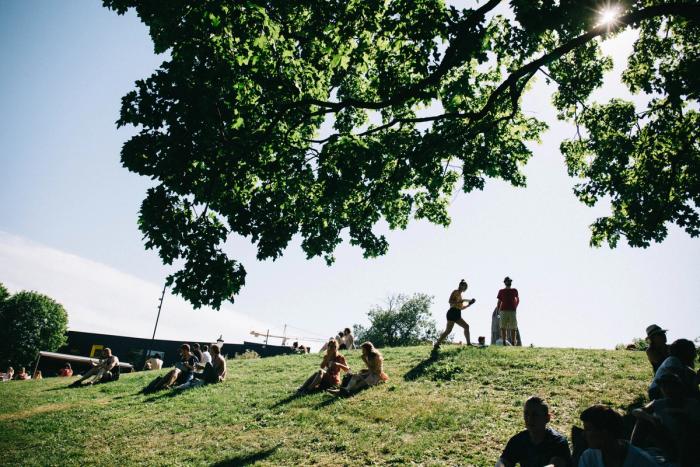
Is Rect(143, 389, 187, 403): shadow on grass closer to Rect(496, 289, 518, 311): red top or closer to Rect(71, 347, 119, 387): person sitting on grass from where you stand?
Rect(71, 347, 119, 387): person sitting on grass

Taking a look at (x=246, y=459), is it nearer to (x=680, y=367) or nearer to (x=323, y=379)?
(x=323, y=379)

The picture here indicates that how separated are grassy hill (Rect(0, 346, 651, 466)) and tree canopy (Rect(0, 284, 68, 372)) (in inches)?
2270

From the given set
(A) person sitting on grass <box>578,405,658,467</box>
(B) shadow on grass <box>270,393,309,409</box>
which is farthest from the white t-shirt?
(B) shadow on grass <box>270,393,309,409</box>

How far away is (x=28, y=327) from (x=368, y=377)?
70.8 m

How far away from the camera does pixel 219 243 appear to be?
793 cm

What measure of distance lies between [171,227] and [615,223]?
14.2 m

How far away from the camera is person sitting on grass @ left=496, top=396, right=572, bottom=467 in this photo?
15.8 ft

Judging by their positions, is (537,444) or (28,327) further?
(28,327)

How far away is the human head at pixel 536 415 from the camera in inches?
194

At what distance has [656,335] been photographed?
7.33m

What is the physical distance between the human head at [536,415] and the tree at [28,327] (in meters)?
75.0

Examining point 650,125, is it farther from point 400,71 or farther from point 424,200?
point 400,71

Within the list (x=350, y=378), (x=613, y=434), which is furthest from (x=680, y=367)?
(x=350, y=378)

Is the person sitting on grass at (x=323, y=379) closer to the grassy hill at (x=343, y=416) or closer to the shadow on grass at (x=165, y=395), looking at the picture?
the grassy hill at (x=343, y=416)
